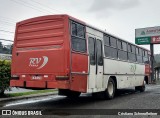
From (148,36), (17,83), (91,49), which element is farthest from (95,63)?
(148,36)

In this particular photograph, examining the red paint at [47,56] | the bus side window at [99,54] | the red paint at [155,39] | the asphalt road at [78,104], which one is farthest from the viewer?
the red paint at [155,39]

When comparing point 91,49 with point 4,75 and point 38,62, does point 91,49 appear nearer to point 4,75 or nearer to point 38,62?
point 38,62

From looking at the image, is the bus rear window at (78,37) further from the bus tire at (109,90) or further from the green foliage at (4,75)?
the green foliage at (4,75)

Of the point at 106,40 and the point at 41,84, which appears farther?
the point at 106,40

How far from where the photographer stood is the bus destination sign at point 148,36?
54.6 metres

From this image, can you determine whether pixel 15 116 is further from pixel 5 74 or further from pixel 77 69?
pixel 5 74

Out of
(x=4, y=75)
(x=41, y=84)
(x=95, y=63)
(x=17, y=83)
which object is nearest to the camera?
(x=41, y=84)

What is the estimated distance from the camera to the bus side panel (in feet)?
36.1

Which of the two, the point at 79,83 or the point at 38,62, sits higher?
the point at 38,62

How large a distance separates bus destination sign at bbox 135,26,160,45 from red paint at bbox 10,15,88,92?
44626 millimetres

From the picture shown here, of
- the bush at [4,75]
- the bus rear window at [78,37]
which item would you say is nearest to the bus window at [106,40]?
the bus rear window at [78,37]

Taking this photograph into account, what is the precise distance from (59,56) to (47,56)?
0.54 m

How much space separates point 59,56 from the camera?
432 inches

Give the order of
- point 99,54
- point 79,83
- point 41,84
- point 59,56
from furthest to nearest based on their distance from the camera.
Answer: point 99,54, point 79,83, point 41,84, point 59,56
